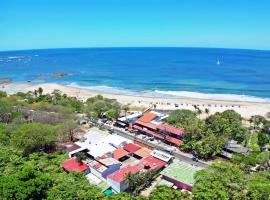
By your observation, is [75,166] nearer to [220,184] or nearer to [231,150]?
[220,184]

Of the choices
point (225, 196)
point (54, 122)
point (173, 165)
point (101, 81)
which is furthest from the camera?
point (101, 81)

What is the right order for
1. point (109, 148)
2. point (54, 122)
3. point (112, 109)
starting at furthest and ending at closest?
point (112, 109)
point (54, 122)
point (109, 148)

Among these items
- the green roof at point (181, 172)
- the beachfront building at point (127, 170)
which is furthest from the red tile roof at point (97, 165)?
the green roof at point (181, 172)

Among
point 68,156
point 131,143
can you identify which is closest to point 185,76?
point 131,143

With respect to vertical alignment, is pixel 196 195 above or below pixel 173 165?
above

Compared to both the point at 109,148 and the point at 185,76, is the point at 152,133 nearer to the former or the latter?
the point at 109,148

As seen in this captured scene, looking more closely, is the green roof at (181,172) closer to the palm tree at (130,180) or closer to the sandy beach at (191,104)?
the palm tree at (130,180)

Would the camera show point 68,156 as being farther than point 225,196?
Yes

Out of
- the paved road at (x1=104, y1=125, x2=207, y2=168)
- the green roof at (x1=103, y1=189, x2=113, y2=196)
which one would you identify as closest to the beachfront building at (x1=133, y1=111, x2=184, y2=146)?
the paved road at (x1=104, y1=125, x2=207, y2=168)
